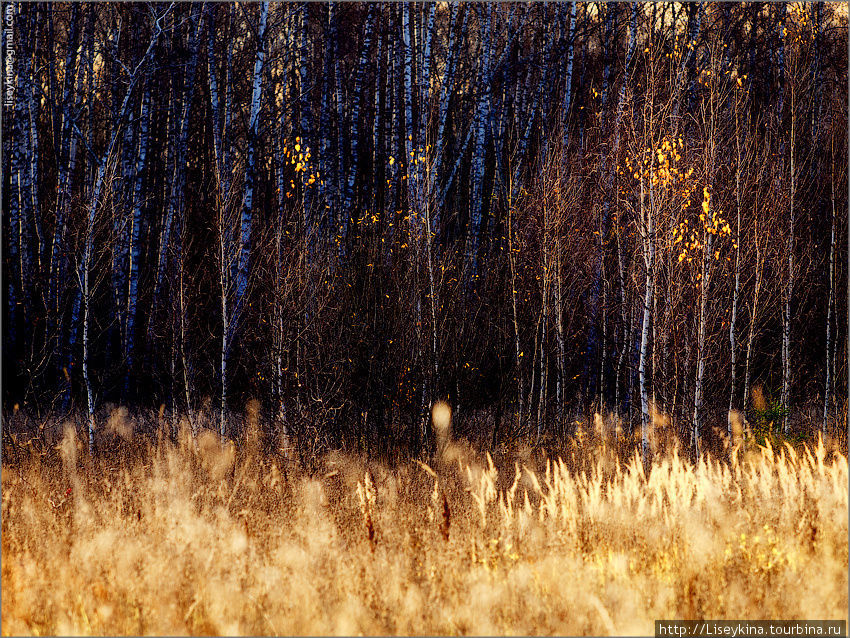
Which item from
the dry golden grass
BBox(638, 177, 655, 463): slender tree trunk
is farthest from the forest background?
the dry golden grass

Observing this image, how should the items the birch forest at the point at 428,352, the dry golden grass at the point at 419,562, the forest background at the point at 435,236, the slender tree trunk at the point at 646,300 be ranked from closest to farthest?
the dry golden grass at the point at 419,562 < the birch forest at the point at 428,352 < the slender tree trunk at the point at 646,300 < the forest background at the point at 435,236

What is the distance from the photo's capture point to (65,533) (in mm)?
5473

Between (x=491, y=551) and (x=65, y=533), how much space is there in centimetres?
334

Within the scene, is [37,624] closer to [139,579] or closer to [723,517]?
[139,579]

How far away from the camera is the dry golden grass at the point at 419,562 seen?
3.97 m

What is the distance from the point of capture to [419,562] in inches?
186

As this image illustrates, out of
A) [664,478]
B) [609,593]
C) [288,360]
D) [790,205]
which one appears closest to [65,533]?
[288,360]

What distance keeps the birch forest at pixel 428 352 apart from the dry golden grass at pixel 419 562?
0.03 meters

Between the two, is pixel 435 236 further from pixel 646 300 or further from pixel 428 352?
pixel 646 300

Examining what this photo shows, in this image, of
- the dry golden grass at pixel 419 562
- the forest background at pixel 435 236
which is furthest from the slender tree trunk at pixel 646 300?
the dry golden grass at pixel 419 562

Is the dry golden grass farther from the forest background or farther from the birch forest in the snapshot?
the forest background

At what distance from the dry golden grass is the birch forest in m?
0.03

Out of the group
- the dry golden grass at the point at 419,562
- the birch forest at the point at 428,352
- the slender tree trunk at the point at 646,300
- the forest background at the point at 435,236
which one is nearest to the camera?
the dry golden grass at the point at 419,562

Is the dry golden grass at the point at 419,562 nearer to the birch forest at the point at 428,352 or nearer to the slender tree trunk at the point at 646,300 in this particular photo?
the birch forest at the point at 428,352
